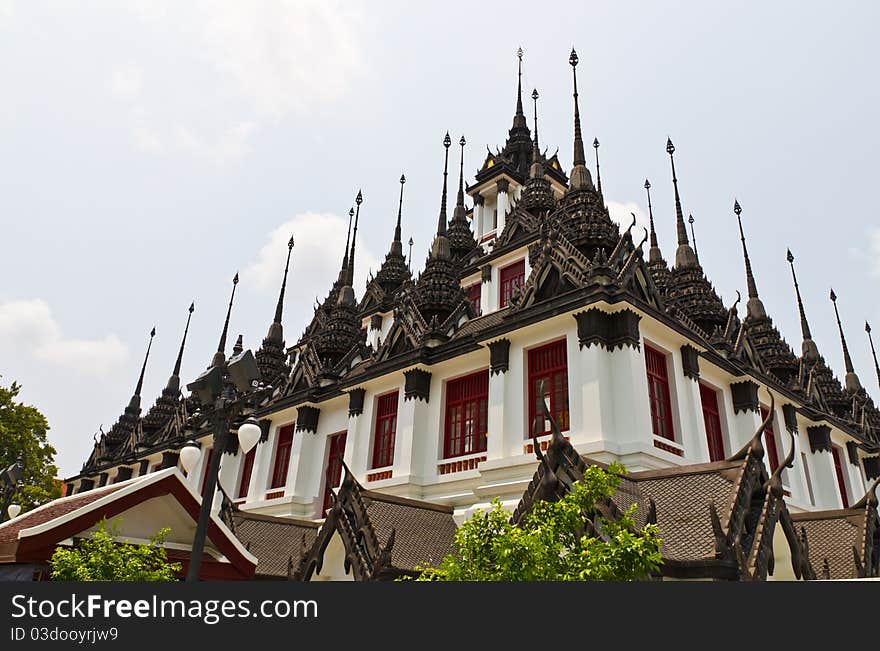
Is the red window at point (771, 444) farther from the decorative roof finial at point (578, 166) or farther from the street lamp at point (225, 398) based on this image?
Answer: the street lamp at point (225, 398)

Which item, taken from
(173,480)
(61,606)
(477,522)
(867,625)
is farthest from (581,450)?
(61,606)

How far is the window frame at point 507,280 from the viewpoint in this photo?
848 inches

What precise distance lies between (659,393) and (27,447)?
31080 mm

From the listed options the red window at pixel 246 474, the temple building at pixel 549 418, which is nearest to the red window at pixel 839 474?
the temple building at pixel 549 418

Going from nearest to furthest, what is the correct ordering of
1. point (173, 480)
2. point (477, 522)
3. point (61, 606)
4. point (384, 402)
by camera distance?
point (61, 606) < point (477, 522) < point (173, 480) < point (384, 402)

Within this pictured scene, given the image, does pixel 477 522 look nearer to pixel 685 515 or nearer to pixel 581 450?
pixel 685 515

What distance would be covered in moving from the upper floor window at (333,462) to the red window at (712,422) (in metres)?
11.8

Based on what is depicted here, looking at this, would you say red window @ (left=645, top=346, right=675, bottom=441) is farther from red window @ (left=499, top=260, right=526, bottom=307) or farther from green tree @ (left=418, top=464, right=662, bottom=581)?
green tree @ (left=418, top=464, right=662, bottom=581)

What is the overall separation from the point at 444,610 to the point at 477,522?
8.95ft

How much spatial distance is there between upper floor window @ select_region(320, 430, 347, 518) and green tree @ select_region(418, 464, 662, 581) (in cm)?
1428

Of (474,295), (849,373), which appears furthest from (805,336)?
(474,295)

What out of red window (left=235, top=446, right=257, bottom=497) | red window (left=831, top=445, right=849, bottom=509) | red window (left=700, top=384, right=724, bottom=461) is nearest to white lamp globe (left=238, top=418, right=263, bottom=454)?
red window (left=700, top=384, right=724, bottom=461)

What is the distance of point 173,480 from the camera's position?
10812mm

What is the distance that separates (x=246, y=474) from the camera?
2588cm
